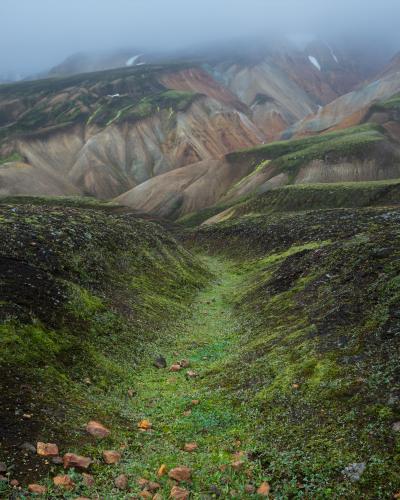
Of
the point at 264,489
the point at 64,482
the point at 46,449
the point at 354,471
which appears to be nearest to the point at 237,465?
the point at 264,489

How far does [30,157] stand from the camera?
16212 centimetres

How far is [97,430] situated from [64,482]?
2499mm

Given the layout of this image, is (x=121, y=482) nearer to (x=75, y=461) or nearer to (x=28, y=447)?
(x=75, y=461)

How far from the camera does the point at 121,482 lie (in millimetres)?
10883

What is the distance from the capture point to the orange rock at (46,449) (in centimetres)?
1120

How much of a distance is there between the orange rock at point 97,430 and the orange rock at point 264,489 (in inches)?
174

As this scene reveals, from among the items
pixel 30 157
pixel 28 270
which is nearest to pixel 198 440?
pixel 28 270

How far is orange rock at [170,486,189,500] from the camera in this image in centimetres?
1049

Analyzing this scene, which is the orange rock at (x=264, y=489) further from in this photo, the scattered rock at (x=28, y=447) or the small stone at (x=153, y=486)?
the scattered rock at (x=28, y=447)

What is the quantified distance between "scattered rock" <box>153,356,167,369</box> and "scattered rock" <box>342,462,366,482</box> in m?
10.9

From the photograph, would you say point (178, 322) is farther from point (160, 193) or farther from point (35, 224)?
point (160, 193)

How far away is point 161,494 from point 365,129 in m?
137

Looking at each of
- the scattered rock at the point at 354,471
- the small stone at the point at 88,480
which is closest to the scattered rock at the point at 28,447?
the small stone at the point at 88,480

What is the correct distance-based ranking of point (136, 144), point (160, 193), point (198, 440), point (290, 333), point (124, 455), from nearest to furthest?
1. point (124, 455)
2. point (198, 440)
3. point (290, 333)
4. point (160, 193)
5. point (136, 144)
